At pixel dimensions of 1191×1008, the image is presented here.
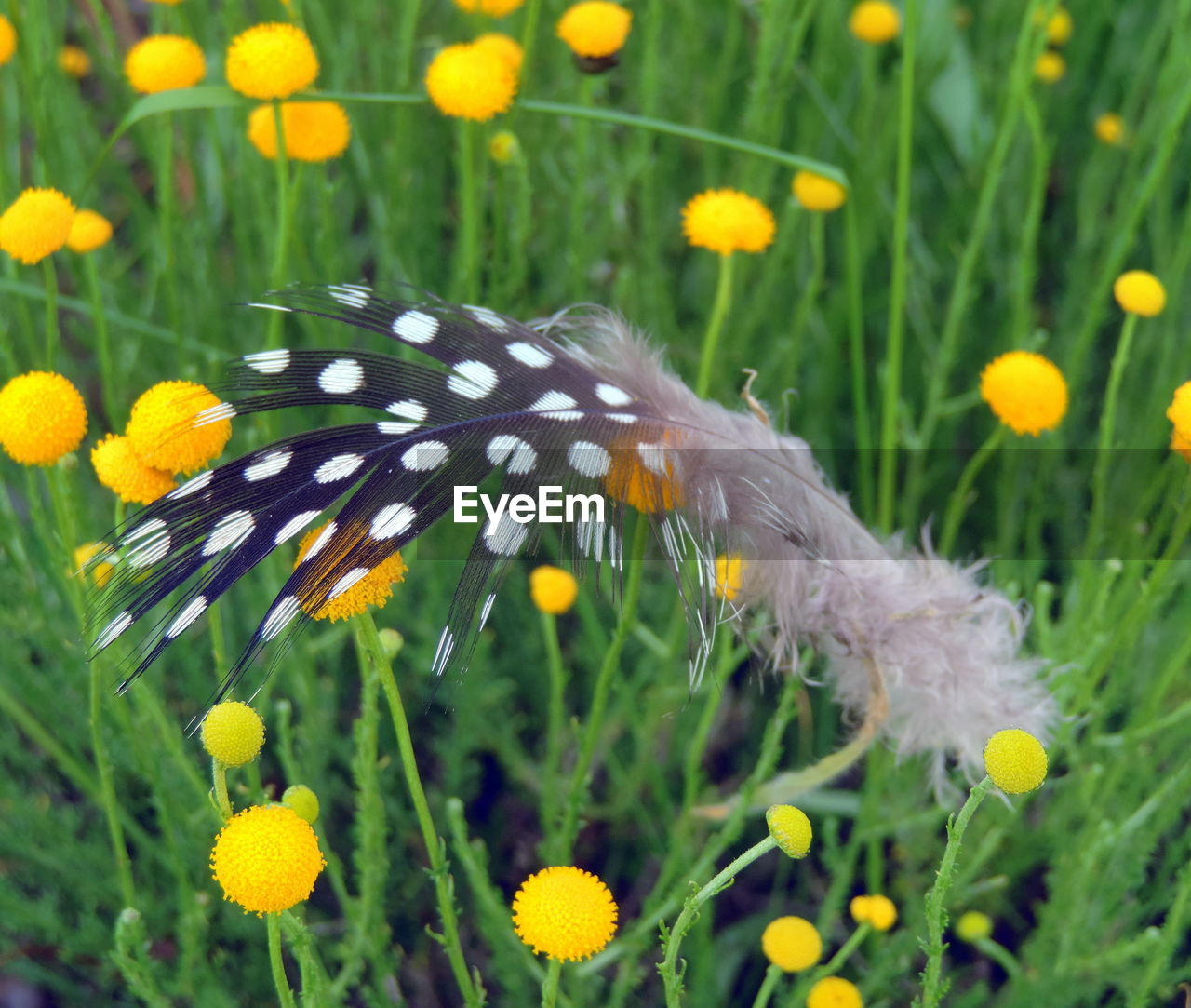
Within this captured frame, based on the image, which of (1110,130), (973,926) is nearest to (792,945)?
(973,926)

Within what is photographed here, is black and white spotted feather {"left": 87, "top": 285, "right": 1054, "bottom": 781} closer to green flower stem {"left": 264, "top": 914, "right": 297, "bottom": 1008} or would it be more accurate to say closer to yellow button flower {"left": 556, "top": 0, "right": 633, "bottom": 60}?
green flower stem {"left": 264, "top": 914, "right": 297, "bottom": 1008}

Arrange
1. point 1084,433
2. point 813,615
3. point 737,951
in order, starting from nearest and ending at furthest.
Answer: point 813,615 < point 737,951 < point 1084,433

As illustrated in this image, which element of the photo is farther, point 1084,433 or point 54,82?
point 1084,433

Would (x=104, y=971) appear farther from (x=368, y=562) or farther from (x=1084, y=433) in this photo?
(x=1084, y=433)

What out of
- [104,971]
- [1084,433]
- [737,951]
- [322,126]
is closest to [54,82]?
[322,126]

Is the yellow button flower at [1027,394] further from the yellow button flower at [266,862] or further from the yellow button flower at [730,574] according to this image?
the yellow button flower at [266,862]

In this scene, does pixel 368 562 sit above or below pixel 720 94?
below

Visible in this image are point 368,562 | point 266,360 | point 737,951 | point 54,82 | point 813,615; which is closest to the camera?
point 368,562

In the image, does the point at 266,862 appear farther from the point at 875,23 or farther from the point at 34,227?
the point at 875,23
